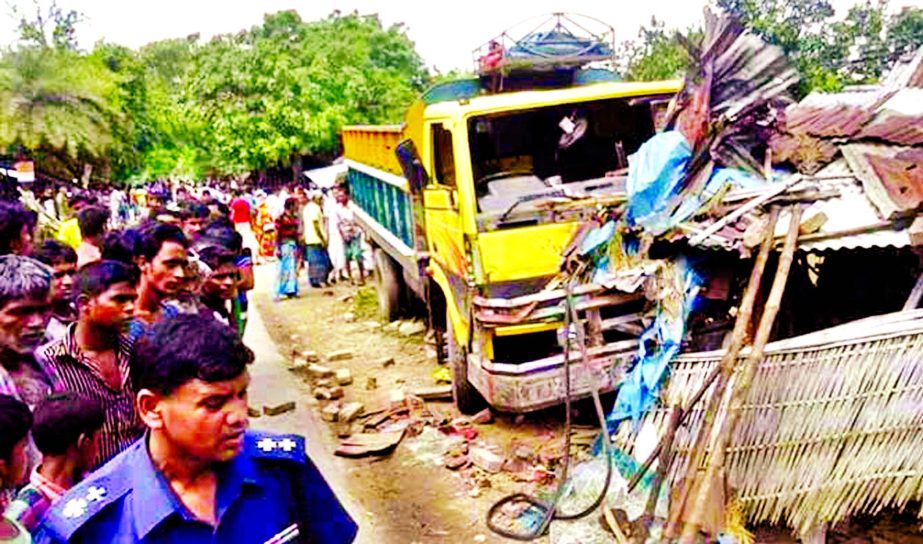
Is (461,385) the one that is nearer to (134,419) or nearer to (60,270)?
(60,270)

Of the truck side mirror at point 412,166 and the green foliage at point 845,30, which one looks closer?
the truck side mirror at point 412,166

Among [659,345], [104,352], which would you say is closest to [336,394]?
[659,345]

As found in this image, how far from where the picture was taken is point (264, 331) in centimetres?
1185

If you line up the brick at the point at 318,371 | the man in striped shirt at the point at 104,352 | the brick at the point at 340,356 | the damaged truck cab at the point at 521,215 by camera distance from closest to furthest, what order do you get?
the man in striped shirt at the point at 104,352
the damaged truck cab at the point at 521,215
the brick at the point at 318,371
the brick at the point at 340,356

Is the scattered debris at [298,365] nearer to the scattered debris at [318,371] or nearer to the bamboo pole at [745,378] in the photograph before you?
the scattered debris at [318,371]

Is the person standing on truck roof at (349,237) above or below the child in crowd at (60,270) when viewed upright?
below

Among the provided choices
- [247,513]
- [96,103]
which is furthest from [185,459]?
[96,103]

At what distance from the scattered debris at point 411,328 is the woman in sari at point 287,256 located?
135 inches

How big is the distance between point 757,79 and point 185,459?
4598mm

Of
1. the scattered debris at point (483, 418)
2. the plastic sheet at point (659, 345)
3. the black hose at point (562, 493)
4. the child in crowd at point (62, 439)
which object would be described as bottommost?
the scattered debris at point (483, 418)

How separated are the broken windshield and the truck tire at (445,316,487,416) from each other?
1.22 meters

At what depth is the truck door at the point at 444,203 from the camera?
6809mm

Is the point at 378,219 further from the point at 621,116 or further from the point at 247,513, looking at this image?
the point at 247,513

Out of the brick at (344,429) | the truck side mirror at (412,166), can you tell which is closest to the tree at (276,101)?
the truck side mirror at (412,166)
